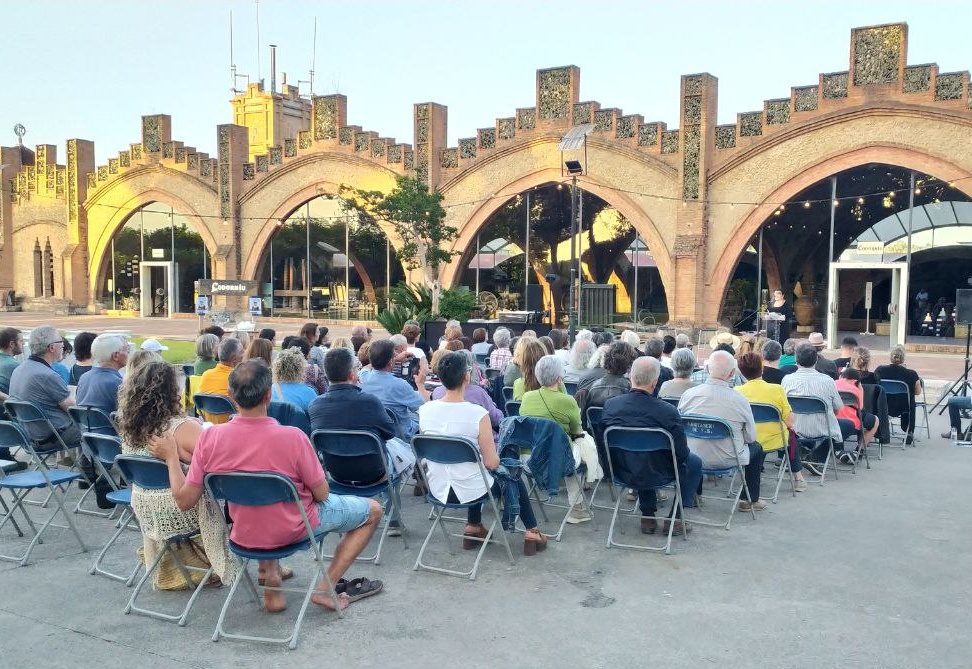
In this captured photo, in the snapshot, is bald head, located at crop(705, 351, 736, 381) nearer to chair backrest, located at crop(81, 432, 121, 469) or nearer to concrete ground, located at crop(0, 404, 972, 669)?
concrete ground, located at crop(0, 404, 972, 669)

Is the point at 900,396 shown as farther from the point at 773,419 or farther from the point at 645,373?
the point at 645,373

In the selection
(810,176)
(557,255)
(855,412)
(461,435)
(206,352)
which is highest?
(810,176)

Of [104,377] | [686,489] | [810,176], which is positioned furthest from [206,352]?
[810,176]

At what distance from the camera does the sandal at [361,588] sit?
14.7 feet

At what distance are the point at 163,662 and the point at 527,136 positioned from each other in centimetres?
2179

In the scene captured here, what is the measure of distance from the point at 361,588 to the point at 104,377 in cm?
318

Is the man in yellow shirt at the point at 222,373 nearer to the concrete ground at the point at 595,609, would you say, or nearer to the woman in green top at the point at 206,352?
the woman in green top at the point at 206,352

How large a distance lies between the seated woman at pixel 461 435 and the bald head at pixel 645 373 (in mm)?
1096

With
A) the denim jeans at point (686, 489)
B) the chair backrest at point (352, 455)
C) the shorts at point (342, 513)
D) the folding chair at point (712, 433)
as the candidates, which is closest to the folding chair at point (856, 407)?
the folding chair at point (712, 433)

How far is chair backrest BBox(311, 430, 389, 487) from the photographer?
16.3 ft

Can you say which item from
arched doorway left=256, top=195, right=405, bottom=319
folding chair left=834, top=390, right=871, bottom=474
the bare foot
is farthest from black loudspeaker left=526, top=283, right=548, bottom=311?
the bare foot

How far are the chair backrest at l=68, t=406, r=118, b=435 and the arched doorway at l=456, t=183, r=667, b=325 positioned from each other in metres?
16.9

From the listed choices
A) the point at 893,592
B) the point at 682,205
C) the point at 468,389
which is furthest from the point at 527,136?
the point at 893,592

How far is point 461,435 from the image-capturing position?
5.10 metres
